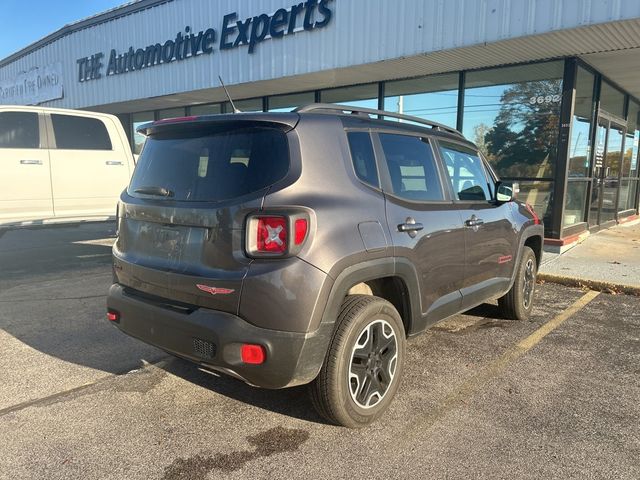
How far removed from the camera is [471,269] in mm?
3955

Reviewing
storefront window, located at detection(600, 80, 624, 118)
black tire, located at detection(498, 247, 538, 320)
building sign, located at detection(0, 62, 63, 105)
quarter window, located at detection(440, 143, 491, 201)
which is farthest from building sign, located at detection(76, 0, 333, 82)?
black tire, located at detection(498, 247, 538, 320)

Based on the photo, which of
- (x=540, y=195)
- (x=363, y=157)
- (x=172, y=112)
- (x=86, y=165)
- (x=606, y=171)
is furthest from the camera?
(x=172, y=112)

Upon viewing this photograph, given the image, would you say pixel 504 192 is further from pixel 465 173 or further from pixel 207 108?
pixel 207 108

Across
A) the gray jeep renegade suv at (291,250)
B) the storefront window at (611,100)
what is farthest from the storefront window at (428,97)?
the gray jeep renegade suv at (291,250)

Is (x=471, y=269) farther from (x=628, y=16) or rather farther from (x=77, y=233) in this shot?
(x=77, y=233)

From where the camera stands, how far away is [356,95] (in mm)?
11359

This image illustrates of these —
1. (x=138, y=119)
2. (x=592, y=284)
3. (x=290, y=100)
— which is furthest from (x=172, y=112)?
(x=592, y=284)

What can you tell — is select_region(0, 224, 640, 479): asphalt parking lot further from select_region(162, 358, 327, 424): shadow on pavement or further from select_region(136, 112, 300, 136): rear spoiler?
select_region(136, 112, 300, 136): rear spoiler

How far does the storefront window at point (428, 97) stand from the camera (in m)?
9.64

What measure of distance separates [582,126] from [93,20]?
13993 mm

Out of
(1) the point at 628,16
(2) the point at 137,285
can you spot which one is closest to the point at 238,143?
(2) the point at 137,285

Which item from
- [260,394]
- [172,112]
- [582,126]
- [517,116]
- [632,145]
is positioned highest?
[172,112]

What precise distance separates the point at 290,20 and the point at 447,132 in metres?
6.79

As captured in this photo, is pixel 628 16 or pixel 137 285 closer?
pixel 137 285
